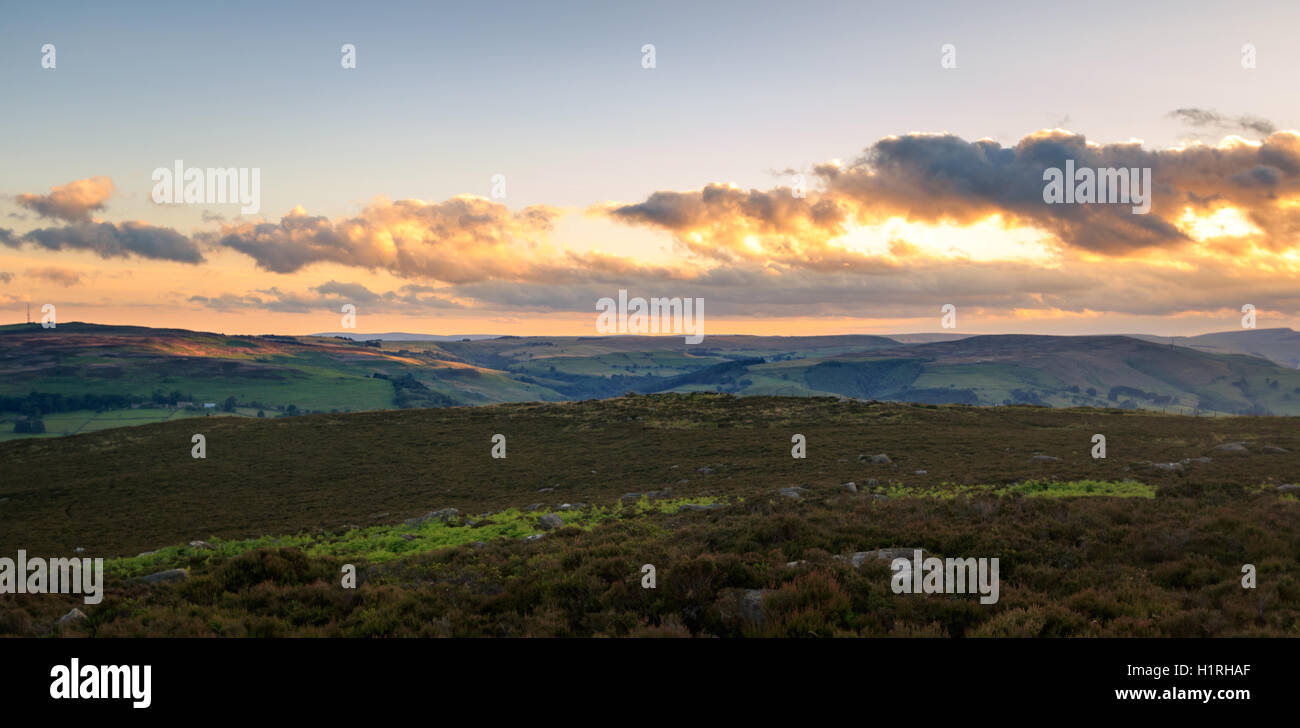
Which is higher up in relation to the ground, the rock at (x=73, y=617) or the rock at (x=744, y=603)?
the rock at (x=744, y=603)

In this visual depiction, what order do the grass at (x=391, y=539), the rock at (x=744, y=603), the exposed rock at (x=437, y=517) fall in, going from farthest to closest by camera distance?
the exposed rock at (x=437, y=517) < the grass at (x=391, y=539) < the rock at (x=744, y=603)

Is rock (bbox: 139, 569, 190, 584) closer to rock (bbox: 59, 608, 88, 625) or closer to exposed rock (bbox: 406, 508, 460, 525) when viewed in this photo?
rock (bbox: 59, 608, 88, 625)

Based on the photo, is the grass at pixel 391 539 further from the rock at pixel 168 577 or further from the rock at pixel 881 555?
the rock at pixel 881 555

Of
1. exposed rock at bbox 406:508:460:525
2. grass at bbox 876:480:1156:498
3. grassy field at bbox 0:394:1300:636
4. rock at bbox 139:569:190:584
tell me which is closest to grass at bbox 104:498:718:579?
grassy field at bbox 0:394:1300:636

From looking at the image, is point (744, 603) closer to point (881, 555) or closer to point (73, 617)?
point (881, 555)

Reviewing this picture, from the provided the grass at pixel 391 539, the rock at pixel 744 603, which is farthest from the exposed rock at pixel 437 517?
the rock at pixel 744 603
